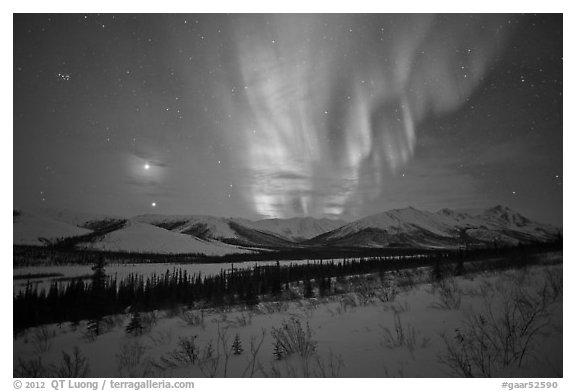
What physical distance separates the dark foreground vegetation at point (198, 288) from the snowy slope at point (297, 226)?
6.77ft

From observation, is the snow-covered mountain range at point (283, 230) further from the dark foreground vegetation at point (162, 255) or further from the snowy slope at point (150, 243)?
the dark foreground vegetation at point (162, 255)

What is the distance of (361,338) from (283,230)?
34.5 feet

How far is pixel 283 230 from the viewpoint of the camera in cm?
1445

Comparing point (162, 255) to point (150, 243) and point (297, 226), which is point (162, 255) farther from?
point (297, 226)

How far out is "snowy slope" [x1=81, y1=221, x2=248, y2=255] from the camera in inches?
464

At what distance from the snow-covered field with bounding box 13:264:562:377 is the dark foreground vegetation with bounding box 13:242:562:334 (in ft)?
1.72

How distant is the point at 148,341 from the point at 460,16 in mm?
9715

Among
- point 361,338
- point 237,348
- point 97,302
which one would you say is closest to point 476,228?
point 361,338

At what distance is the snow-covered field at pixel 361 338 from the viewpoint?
11.7 feet

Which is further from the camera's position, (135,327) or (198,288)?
(198,288)
